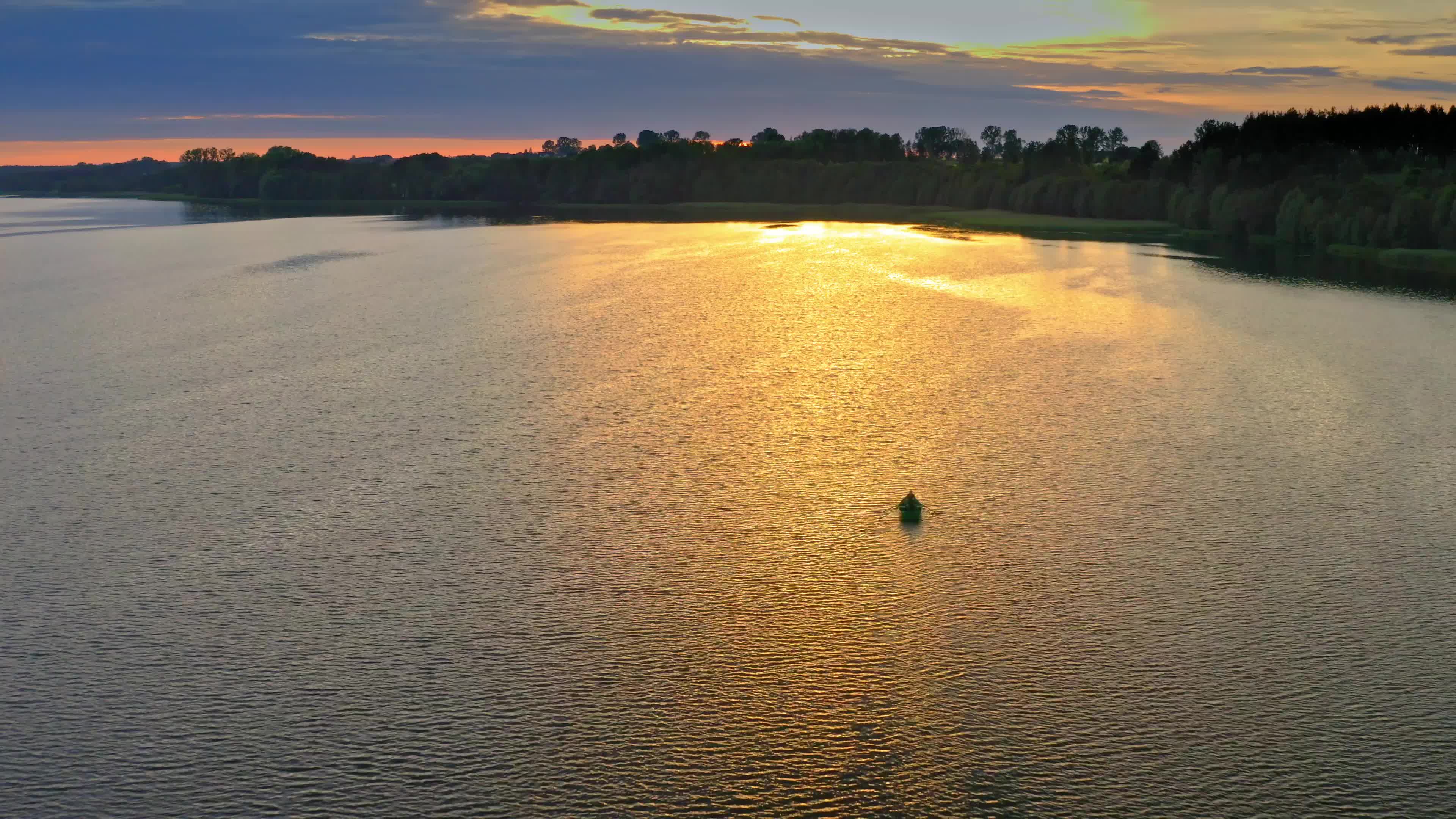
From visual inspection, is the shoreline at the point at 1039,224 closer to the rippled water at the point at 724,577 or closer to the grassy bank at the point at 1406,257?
the grassy bank at the point at 1406,257

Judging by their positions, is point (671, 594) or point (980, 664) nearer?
point (980, 664)

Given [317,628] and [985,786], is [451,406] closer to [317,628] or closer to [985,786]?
[317,628]

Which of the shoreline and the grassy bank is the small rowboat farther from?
the grassy bank

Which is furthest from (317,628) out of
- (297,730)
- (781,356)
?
(781,356)

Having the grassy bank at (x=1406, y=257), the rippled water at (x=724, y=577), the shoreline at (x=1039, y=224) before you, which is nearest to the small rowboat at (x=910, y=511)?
the rippled water at (x=724, y=577)

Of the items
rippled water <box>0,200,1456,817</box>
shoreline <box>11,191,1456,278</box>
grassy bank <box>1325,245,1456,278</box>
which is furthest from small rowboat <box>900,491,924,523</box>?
grassy bank <box>1325,245,1456,278</box>
